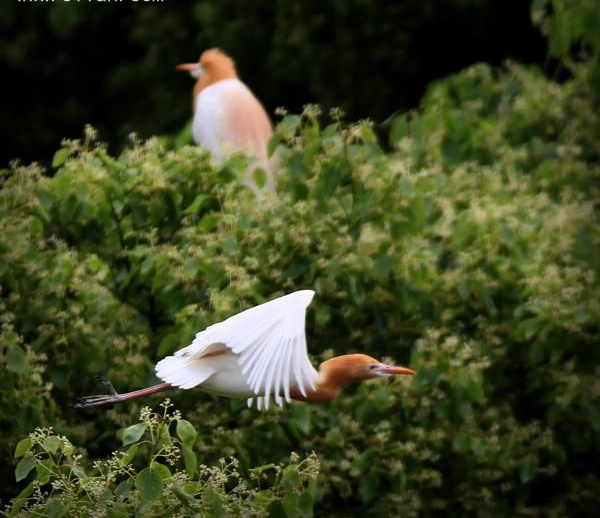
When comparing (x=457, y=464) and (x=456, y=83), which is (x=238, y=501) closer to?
(x=457, y=464)

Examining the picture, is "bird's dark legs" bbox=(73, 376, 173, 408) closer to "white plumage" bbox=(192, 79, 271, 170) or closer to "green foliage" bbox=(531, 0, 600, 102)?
"green foliage" bbox=(531, 0, 600, 102)

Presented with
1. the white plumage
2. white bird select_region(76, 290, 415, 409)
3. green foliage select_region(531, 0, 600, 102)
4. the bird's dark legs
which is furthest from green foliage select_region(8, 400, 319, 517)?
the white plumage

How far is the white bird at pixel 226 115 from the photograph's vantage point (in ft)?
19.3

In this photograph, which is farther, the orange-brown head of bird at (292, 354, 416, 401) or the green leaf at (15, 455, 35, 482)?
the orange-brown head of bird at (292, 354, 416, 401)

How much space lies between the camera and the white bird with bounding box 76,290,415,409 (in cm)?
348

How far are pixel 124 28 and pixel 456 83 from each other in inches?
112

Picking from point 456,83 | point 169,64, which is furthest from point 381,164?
point 169,64

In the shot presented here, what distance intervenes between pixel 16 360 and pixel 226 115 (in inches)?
85.5

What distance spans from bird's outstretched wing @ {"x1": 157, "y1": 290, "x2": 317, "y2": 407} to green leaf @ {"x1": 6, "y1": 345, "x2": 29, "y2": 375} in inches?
20.6

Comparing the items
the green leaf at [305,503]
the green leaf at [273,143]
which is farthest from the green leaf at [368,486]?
the green leaf at [305,503]

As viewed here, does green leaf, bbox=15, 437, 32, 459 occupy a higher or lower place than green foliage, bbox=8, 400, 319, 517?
higher

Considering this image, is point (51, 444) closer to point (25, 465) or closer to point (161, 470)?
point (25, 465)

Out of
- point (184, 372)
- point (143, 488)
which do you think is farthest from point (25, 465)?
point (184, 372)

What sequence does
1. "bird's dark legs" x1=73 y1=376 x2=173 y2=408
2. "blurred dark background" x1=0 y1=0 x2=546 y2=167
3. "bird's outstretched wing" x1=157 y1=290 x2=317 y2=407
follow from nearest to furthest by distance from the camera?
1. "bird's outstretched wing" x1=157 y1=290 x2=317 y2=407
2. "bird's dark legs" x1=73 y1=376 x2=173 y2=408
3. "blurred dark background" x1=0 y1=0 x2=546 y2=167
